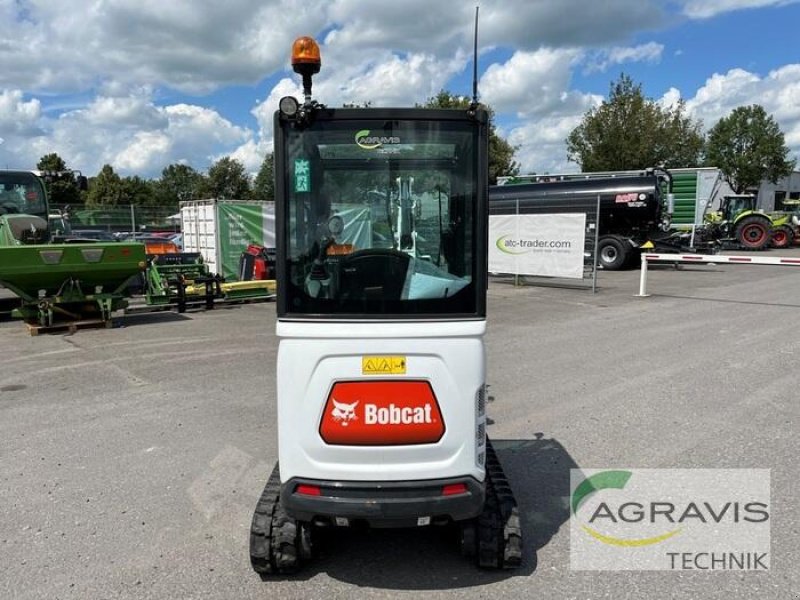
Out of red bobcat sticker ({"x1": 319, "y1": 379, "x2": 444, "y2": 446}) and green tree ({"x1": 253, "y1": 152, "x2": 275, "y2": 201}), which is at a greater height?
green tree ({"x1": 253, "y1": 152, "x2": 275, "y2": 201})

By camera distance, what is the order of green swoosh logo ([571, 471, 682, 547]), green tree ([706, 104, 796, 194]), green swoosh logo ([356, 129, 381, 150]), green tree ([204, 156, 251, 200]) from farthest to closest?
green tree ([204, 156, 251, 200]), green tree ([706, 104, 796, 194]), green swoosh logo ([571, 471, 682, 547]), green swoosh logo ([356, 129, 381, 150])

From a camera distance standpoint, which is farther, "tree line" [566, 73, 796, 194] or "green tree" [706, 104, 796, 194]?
"green tree" [706, 104, 796, 194]

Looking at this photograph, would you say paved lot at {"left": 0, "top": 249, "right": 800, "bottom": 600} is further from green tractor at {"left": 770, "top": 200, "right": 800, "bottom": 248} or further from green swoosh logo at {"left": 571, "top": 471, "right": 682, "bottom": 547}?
green tractor at {"left": 770, "top": 200, "right": 800, "bottom": 248}

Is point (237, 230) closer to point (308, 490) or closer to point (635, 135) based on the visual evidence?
point (308, 490)

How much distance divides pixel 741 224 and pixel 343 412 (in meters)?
34.0

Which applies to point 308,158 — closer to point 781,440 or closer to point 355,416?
point 355,416

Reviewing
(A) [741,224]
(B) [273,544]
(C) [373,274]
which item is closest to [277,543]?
(B) [273,544]

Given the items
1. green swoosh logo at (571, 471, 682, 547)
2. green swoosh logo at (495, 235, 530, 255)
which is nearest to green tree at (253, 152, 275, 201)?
green swoosh logo at (495, 235, 530, 255)

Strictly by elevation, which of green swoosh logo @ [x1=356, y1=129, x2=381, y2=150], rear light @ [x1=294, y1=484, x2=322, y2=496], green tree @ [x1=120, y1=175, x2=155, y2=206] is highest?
green tree @ [x1=120, y1=175, x2=155, y2=206]

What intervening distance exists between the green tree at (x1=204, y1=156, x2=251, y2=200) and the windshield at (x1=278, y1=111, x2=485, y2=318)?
67.2 meters

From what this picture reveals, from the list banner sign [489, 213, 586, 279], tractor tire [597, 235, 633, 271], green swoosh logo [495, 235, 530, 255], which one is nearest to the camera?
banner sign [489, 213, 586, 279]

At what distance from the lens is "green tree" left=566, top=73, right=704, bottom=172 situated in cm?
3731

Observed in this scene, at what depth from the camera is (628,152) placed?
37.5 metres

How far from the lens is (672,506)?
400 cm
